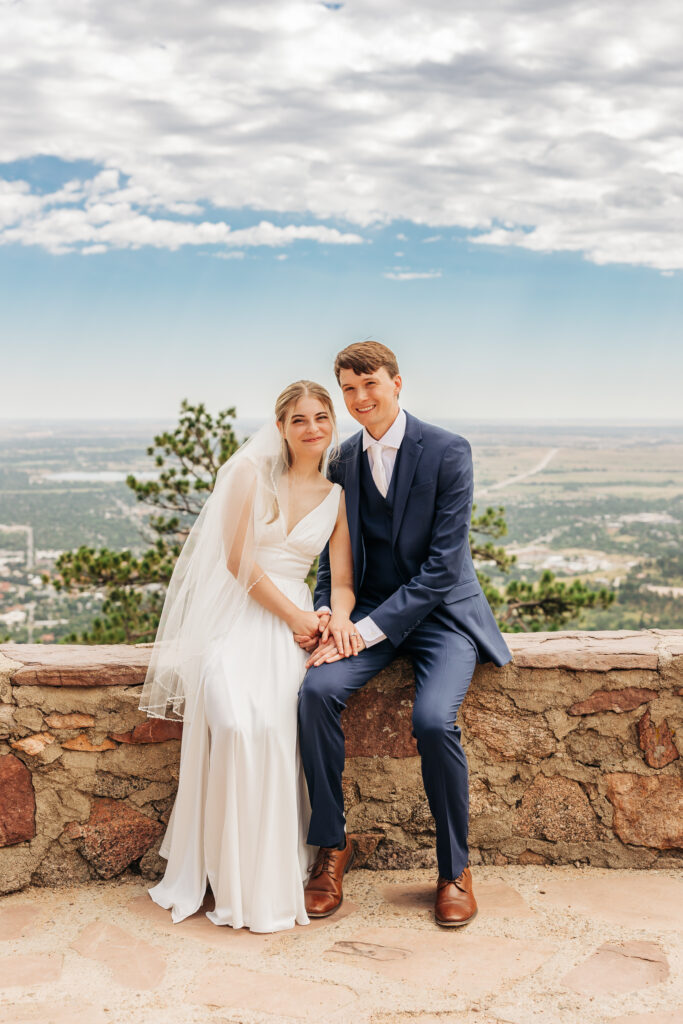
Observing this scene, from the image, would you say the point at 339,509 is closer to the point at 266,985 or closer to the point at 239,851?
the point at 239,851

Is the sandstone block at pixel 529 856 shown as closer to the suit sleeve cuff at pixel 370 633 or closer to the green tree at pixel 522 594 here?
the suit sleeve cuff at pixel 370 633

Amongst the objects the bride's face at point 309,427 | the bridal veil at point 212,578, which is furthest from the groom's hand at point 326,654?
the bride's face at point 309,427

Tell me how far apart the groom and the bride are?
2.6 inches

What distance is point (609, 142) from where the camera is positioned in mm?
59188

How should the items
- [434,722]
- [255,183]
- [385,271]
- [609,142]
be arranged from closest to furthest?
[434,722], [609,142], [255,183], [385,271]

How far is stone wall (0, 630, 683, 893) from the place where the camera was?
9.04 feet

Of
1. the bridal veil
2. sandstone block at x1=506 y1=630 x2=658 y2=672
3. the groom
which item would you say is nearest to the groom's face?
the groom

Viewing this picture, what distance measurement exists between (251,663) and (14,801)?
92 centimetres

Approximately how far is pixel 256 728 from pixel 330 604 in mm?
573

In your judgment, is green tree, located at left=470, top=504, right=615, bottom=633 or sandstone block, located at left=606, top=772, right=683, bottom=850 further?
green tree, located at left=470, top=504, right=615, bottom=633

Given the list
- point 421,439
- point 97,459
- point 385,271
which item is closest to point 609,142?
point 385,271

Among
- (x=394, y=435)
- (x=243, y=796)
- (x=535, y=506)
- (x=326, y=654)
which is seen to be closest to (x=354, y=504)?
(x=394, y=435)

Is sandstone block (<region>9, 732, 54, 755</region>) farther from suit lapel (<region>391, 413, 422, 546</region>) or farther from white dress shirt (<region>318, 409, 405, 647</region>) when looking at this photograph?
suit lapel (<region>391, 413, 422, 546</region>)

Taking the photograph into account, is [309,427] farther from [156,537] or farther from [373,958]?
[156,537]
